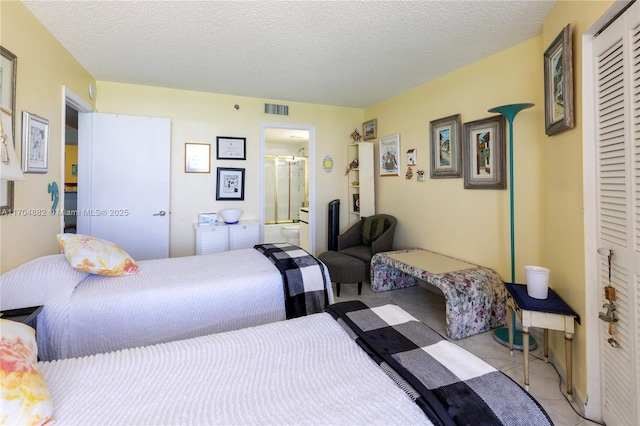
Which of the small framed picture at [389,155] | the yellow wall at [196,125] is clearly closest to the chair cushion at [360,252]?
the yellow wall at [196,125]

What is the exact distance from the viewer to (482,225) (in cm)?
288

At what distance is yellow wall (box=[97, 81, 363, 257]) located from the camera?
356cm

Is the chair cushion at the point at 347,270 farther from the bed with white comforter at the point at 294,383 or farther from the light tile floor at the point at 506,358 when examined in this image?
the bed with white comforter at the point at 294,383

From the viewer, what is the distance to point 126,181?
3424 mm

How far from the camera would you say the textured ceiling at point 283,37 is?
2.04 meters

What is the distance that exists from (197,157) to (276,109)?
1273mm

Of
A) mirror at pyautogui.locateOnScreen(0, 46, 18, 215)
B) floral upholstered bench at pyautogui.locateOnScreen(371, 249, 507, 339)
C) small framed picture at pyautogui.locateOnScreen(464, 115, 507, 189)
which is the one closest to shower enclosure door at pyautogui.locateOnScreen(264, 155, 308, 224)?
small framed picture at pyautogui.locateOnScreen(464, 115, 507, 189)

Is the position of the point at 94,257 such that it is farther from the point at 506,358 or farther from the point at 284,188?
the point at 284,188

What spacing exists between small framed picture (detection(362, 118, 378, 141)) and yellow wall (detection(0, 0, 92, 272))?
3.55m

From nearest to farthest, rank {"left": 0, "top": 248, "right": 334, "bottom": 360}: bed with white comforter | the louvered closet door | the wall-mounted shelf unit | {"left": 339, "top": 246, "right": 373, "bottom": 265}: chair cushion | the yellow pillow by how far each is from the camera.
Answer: the yellow pillow → the louvered closet door → {"left": 0, "top": 248, "right": 334, "bottom": 360}: bed with white comforter → {"left": 339, "top": 246, "right": 373, "bottom": 265}: chair cushion → the wall-mounted shelf unit

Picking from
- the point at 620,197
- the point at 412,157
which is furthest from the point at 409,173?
the point at 620,197

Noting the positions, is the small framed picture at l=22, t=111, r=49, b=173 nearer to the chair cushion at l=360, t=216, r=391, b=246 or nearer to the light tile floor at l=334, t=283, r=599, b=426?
Answer: the light tile floor at l=334, t=283, r=599, b=426

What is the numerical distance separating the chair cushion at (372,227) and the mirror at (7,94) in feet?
11.1

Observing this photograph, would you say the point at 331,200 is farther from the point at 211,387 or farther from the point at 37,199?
the point at 211,387
